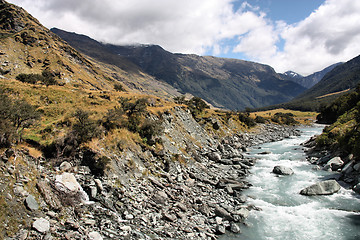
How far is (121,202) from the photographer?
17.7m

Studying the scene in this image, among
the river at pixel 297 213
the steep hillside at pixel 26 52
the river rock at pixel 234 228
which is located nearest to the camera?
the river at pixel 297 213

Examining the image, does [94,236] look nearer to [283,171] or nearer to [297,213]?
[297,213]

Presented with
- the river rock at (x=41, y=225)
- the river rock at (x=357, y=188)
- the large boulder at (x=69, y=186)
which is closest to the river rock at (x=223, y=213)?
the large boulder at (x=69, y=186)

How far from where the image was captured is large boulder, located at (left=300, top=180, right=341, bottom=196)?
25.4m

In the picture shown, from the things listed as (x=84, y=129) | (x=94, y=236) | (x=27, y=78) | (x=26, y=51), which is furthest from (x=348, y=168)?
(x=26, y=51)

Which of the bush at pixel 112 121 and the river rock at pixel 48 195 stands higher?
the bush at pixel 112 121

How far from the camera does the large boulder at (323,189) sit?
25.4 m

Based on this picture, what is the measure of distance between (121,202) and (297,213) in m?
19.9

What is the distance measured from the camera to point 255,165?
4156 centimetres

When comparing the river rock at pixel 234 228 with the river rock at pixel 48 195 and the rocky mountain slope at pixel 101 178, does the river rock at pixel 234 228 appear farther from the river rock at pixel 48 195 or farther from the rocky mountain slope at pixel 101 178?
the river rock at pixel 48 195

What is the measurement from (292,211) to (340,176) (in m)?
13.9

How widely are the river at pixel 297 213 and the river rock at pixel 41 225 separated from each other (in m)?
14.1

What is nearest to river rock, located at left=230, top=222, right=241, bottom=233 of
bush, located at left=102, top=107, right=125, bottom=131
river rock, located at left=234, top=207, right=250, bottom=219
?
river rock, located at left=234, top=207, right=250, bottom=219

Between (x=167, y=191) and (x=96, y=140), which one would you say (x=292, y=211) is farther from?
(x=96, y=140)
